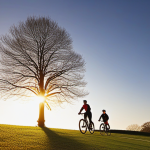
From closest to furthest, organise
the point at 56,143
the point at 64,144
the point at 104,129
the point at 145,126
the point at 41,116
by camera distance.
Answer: the point at 64,144 < the point at 56,143 < the point at 104,129 < the point at 41,116 < the point at 145,126

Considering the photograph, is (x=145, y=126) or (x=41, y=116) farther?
(x=145, y=126)

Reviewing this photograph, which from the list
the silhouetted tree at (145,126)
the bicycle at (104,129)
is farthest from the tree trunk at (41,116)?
the silhouetted tree at (145,126)

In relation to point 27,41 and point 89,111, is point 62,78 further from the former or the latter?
point 89,111

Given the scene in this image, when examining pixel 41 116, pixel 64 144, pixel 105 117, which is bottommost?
pixel 64 144

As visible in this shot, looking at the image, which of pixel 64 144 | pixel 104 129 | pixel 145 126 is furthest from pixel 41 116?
pixel 145 126

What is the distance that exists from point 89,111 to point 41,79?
8848 millimetres

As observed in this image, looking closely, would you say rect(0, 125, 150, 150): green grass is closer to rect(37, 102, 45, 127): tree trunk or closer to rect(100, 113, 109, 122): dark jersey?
rect(100, 113, 109, 122): dark jersey

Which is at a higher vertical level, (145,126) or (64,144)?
(64,144)

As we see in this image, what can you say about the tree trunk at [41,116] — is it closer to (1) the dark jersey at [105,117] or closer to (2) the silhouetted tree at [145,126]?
(1) the dark jersey at [105,117]

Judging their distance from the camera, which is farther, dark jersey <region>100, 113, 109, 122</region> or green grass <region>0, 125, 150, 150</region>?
dark jersey <region>100, 113, 109, 122</region>

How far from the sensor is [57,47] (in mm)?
A: 21234

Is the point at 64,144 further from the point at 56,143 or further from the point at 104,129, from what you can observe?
the point at 104,129

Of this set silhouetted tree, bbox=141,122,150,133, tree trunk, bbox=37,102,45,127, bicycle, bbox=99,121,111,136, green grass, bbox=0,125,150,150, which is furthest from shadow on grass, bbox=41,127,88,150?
silhouetted tree, bbox=141,122,150,133

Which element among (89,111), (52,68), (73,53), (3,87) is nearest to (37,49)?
(52,68)
